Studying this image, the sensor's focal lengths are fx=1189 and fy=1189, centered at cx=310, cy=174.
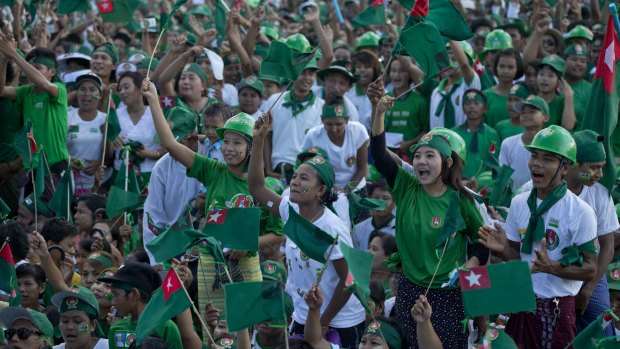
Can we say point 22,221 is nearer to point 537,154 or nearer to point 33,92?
point 33,92

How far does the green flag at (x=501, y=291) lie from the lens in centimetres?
584

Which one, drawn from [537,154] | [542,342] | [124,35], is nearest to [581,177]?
[537,154]

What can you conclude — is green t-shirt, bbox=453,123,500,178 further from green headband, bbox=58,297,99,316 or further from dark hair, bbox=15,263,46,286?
green headband, bbox=58,297,99,316

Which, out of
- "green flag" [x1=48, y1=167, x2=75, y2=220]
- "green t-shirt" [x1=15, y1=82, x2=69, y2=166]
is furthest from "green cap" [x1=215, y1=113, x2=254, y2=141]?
"green t-shirt" [x1=15, y1=82, x2=69, y2=166]

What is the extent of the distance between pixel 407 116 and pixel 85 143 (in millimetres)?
3209


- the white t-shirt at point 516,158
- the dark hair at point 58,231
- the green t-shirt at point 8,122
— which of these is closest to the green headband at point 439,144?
the white t-shirt at point 516,158

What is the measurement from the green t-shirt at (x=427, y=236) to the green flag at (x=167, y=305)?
1569 mm

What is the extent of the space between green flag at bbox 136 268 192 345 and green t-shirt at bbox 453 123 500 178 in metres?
4.79

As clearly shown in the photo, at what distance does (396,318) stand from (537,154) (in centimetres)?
138

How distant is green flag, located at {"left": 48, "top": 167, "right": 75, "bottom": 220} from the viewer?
414 inches

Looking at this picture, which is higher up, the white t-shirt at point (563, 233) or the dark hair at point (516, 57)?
the white t-shirt at point (563, 233)

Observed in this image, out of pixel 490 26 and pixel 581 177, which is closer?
pixel 581 177

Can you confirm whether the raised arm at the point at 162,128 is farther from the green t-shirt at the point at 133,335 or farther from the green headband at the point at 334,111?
the green headband at the point at 334,111

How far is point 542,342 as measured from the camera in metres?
7.07
